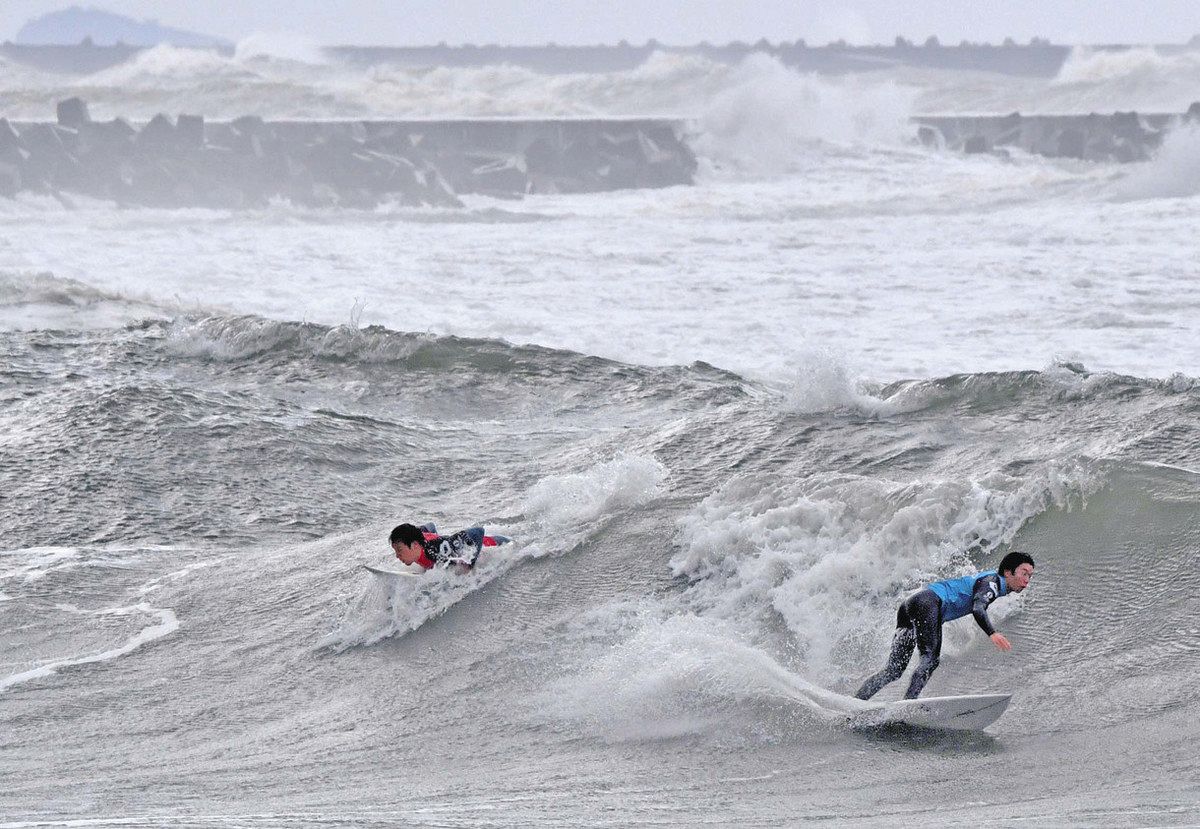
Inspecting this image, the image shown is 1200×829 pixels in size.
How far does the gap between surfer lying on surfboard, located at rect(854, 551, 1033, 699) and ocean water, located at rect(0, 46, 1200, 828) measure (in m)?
0.23

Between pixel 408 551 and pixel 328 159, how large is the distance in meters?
36.9

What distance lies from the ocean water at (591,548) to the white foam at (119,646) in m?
0.04

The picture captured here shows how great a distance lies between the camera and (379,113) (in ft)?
207

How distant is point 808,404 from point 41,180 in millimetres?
34546

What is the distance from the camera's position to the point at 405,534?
8797 mm

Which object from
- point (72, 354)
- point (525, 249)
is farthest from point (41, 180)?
point (72, 354)

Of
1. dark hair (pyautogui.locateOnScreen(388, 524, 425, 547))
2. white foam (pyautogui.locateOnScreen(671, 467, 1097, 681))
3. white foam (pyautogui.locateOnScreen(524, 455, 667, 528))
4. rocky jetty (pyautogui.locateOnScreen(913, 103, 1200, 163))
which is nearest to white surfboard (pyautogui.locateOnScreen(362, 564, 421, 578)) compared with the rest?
dark hair (pyautogui.locateOnScreen(388, 524, 425, 547))

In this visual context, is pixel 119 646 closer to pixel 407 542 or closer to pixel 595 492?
pixel 407 542

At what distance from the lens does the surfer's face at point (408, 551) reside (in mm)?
8734

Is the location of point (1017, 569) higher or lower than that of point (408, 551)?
higher

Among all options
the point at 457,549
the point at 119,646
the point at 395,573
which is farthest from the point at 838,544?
the point at 119,646

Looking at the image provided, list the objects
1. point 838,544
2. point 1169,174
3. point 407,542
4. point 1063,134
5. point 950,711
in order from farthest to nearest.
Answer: point 1063,134 < point 1169,174 < point 407,542 < point 838,544 < point 950,711

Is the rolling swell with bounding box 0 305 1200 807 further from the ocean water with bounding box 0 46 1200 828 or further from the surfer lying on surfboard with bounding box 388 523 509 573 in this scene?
the surfer lying on surfboard with bounding box 388 523 509 573

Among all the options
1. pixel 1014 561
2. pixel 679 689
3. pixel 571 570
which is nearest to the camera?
pixel 1014 561
